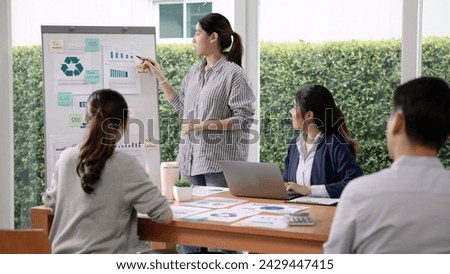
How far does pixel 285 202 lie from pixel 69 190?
0.99 meters

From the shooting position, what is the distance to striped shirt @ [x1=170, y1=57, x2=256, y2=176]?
374cm

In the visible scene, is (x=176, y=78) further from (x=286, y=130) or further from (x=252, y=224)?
(x=252, y=224)

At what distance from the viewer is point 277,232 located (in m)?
2.29

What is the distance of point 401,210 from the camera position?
1.66 metres

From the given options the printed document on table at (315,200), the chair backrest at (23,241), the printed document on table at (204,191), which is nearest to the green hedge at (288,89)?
→ the printed document on table at (204,191)

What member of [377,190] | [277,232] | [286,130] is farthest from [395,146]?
[286,130]

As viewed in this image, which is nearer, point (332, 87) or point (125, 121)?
point (125, 121)

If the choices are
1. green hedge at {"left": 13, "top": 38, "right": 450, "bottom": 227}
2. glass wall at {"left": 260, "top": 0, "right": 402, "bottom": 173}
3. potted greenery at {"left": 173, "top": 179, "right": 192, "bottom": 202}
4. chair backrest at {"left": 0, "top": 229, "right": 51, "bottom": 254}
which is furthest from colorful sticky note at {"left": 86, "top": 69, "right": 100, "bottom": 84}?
chair backrest at {"left": 0, "top": 229, "right": 51, "bottom": 254}

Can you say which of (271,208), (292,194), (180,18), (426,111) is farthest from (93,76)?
(426,111)

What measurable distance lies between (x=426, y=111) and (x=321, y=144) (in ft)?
4.88

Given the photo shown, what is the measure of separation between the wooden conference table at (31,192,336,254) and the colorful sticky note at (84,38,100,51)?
1725 millimetres

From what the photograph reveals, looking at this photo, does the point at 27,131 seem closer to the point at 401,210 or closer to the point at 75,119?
the point at 75,119

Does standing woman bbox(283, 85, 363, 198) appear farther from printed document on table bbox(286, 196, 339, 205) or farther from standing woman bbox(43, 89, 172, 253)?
standing woman bbox(43, 89, 172, 253)

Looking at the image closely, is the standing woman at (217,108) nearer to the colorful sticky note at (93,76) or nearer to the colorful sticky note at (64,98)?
the colorful sticky note at (93,76)
